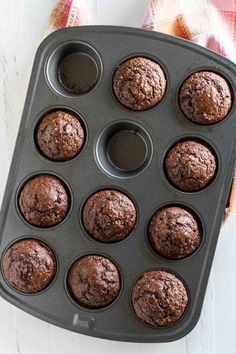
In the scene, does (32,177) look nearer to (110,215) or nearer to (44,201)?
(44,201)

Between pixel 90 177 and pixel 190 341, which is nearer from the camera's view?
pixel 90 177

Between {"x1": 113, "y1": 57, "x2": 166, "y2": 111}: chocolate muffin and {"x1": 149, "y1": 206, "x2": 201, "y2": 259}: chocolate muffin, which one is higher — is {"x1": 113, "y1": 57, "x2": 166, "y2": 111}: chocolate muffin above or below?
above

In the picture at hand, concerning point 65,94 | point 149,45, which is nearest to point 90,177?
point 65,94

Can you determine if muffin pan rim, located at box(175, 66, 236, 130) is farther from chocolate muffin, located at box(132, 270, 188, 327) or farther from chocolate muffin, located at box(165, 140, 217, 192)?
chocolate muffin, located at box(132, 270, 188, 327)

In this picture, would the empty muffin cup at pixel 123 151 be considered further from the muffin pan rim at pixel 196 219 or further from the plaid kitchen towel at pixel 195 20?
the plaid kitchen towel at pixel 195 20

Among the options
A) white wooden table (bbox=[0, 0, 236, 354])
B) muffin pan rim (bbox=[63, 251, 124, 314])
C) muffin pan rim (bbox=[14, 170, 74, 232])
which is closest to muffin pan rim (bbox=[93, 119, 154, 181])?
muffin pan rim (bbox=[14, 170, 74, 232])

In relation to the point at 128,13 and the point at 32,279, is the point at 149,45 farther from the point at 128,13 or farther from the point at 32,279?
the point at 32,279
